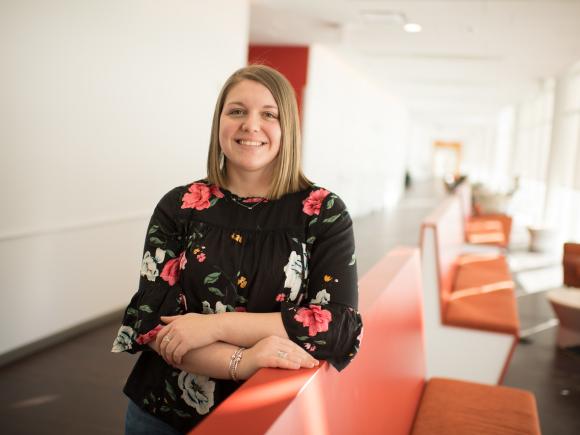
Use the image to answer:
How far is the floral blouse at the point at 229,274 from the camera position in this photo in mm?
1383

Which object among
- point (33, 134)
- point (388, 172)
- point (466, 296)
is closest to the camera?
point (33, 134)

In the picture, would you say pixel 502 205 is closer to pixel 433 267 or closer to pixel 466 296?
pixel 466 296

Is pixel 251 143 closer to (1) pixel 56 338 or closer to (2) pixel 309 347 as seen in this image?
(2) pixel 309 347

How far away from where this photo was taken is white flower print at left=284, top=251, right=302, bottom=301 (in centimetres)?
139

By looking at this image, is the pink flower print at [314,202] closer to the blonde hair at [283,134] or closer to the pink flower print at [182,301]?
the blonde hair at [283,134]

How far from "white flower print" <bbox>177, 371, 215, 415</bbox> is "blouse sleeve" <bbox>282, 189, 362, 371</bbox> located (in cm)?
28

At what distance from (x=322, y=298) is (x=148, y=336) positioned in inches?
18.3

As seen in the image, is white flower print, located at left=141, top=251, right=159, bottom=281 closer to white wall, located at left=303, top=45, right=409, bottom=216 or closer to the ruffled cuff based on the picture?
the ruffled cuff

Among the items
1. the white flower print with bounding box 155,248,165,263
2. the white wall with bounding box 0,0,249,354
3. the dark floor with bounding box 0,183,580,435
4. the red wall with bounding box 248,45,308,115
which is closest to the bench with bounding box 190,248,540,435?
the white flower print with bounding box 155,248,165,263

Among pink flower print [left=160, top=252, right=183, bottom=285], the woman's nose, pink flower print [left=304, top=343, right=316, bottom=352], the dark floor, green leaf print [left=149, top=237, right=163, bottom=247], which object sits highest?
the woman's nose

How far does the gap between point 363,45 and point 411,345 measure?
23.7 ft

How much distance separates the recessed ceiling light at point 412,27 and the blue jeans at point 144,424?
6.73 metres

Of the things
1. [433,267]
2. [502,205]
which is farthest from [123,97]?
[502,205]

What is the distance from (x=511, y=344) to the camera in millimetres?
3521
